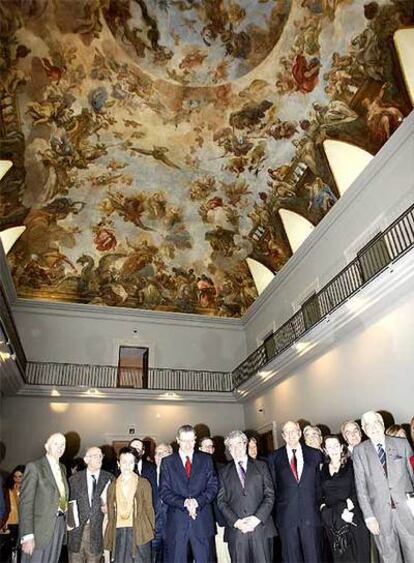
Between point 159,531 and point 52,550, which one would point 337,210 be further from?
point 52,550

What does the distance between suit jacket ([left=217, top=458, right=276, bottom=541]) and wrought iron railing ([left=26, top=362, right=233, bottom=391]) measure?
11.9 metres

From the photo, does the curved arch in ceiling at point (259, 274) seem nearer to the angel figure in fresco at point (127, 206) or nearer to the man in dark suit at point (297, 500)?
the angel figure in fresco at point (127, 206)

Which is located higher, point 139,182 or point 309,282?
point 139,182

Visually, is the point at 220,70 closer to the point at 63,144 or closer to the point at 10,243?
the point at 63,144

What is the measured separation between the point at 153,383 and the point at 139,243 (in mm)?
5797

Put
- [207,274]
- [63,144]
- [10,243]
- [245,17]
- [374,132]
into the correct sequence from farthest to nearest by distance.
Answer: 1. [207,274]
2. [10,243]
3. [63,144]
4. [245,17]
5. [374,132]

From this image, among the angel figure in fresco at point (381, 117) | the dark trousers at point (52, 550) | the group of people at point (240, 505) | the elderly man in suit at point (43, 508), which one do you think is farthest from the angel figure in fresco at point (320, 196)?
the dark trousers at point (52, 550)

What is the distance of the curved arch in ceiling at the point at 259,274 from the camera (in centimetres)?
1811

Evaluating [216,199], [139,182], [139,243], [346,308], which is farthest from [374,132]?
[139,243]

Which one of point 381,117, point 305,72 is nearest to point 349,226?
point 381,117

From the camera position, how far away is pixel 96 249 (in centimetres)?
1767

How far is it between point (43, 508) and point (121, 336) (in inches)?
528

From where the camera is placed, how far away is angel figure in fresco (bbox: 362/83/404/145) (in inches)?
416

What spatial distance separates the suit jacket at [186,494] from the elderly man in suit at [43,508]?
3.96 ft
